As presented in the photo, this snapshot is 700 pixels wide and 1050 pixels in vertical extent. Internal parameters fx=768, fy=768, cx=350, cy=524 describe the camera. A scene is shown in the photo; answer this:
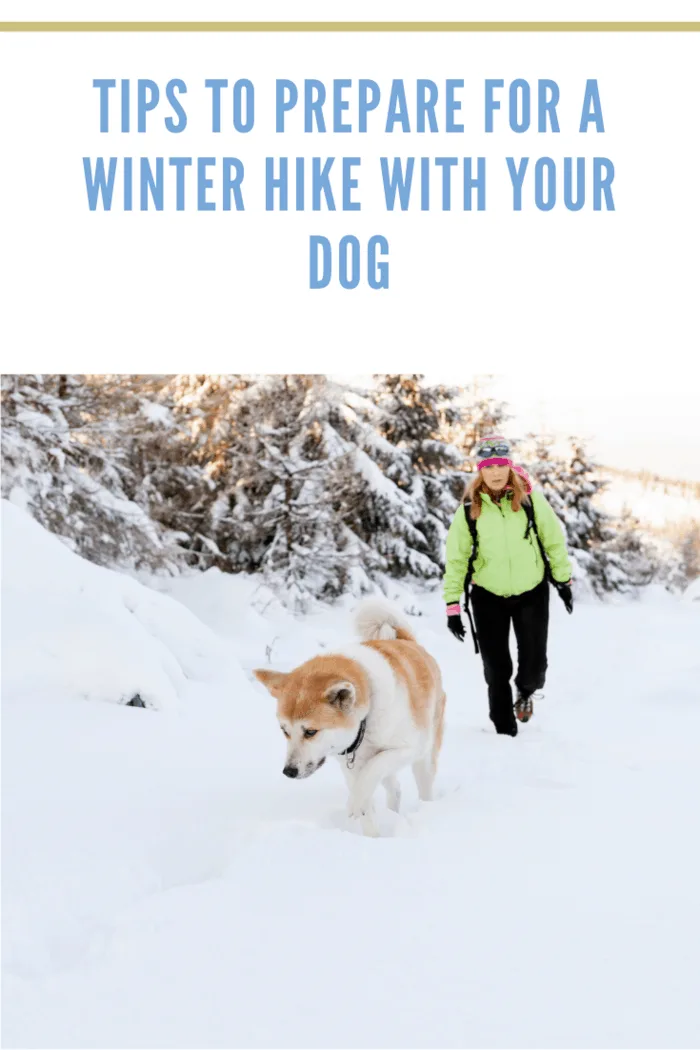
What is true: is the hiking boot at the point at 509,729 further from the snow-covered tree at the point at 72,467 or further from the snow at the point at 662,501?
the snow at the point at 662,501

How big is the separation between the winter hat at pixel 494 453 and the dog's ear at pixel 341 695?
2.52 m

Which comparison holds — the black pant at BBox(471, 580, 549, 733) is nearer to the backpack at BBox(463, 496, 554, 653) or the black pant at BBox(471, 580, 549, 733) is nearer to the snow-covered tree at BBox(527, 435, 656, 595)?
the backpack at BBox(463, 496, 554, 653)

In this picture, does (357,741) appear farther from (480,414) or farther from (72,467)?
(480,414)

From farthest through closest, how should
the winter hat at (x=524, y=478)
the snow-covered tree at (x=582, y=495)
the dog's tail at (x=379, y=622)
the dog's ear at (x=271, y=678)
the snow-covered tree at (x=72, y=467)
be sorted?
1. the snow-covered tree at (x=582, y=495)
2. the snow-covered tree at (x=72, y=467)
3. the winter hat at (x=524, y=478)
4. the dog's tail at (x=379, y=622)
5. the dog's ear at (x=271, y=678)

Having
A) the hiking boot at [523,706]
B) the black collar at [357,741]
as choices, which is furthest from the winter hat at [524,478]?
the black collar at [357,741]

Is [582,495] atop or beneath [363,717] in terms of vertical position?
atop

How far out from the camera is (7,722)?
431 centimetres

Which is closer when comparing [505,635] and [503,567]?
[503,567]

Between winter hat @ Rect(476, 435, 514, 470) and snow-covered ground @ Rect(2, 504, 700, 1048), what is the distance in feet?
6.40

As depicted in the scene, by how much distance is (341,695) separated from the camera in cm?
339

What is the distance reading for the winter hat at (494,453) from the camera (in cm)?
543

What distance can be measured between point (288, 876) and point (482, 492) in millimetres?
3505

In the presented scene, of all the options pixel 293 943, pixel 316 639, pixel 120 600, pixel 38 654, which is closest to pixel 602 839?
pixel 293 943

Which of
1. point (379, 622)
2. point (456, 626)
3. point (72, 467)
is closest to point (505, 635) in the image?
point (456, 626)
